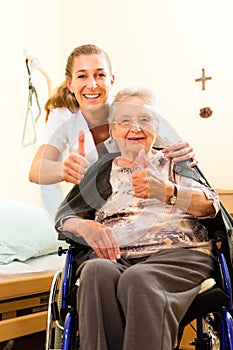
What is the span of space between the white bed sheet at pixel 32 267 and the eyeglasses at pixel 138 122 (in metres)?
0.76

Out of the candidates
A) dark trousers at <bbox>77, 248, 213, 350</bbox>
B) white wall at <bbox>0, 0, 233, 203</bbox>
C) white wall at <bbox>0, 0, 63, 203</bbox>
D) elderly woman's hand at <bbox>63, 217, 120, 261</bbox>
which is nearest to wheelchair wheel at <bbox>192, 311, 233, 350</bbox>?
dark trousers at <bbox>77, 248, 213, 350</bbox>

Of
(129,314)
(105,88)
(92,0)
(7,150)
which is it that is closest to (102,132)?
(105,88)

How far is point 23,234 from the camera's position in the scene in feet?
6.77

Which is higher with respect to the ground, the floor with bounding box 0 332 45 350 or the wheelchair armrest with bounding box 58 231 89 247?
the wheelchair armrest with bounding box 58 231 89 247

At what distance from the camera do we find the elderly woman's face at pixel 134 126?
1460mm

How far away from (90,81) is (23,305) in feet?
2.97

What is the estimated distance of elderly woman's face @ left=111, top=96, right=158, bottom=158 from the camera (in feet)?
4.79

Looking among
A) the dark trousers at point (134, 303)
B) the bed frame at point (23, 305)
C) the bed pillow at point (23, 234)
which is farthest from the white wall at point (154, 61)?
the dark trousers at point (134, 303)

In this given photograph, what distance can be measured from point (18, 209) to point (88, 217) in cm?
68

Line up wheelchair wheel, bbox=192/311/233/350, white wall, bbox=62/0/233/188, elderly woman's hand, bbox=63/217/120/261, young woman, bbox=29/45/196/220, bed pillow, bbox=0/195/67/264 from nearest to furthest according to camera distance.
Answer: wheelchair wheel, bbox=192/311/233/350, elderly woman's hand, bbox=63/217/120/261, young woman, bbox=29/45/196/220, bed pillow, bbox=0/195/67/264, white wall, bbox=62/0/233/188

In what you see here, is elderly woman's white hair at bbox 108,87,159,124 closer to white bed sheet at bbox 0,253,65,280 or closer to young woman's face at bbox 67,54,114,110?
young woman's face at bbox 67,54,114,110

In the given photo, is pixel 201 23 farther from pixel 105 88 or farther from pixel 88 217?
pixel 88 217

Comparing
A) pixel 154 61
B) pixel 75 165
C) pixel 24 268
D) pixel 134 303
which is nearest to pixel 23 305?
pixel 24 268

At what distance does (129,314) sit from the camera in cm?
115
